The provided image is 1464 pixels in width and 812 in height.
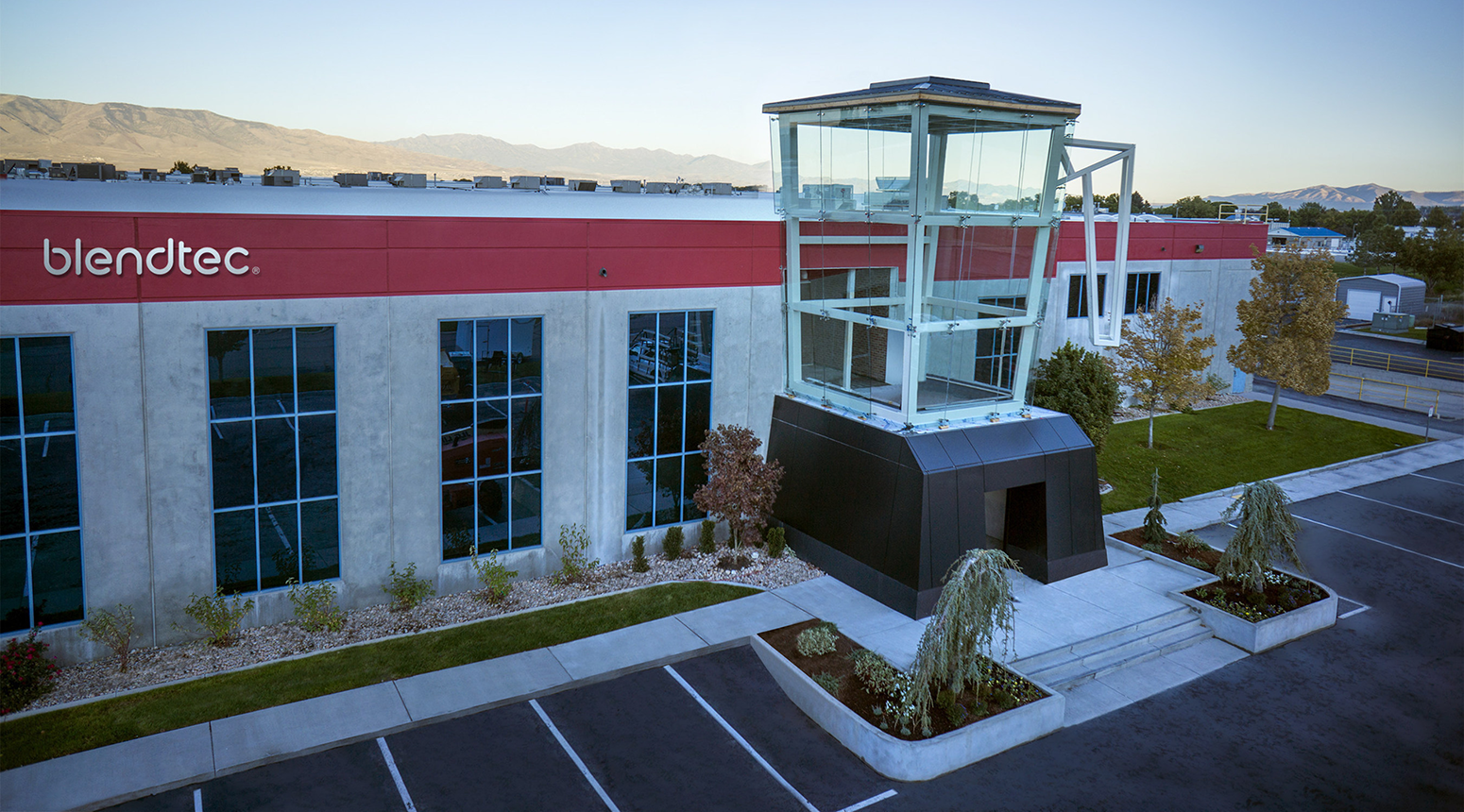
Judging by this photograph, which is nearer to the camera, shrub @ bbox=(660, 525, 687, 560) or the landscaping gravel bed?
the landscaping gravel bed

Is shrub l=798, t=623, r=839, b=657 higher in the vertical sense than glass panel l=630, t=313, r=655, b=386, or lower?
lower

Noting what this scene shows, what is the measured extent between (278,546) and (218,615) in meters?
1.38

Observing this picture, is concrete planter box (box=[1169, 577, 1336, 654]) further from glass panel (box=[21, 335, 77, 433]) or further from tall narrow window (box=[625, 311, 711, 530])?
glass panel (box=[21, 335, 77, 433])

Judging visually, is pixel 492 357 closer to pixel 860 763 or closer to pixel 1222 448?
pixel 860 763

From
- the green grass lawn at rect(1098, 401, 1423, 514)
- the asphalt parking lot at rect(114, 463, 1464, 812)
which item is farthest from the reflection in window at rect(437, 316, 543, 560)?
the green grass lawn at rect(1098, 401, 1423, 514)

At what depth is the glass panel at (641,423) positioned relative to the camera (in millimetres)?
18656

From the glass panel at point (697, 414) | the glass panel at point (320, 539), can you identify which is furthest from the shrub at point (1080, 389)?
→ the glass panel at point (320, 539)

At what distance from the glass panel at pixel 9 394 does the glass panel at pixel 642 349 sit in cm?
982

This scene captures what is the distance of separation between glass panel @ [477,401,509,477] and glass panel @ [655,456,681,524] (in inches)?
130

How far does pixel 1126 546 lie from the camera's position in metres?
19.9

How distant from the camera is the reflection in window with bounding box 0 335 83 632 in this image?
13484mm

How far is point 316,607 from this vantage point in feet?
51.4

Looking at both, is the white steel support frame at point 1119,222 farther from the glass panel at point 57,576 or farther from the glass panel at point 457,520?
the glass panel at point 57,576

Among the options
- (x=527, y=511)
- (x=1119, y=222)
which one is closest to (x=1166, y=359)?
(x=1119, y=222)
